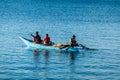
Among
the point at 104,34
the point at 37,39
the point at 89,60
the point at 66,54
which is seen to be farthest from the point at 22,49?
the point at 104,34

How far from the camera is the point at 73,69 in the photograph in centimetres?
4069

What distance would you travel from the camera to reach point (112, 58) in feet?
151

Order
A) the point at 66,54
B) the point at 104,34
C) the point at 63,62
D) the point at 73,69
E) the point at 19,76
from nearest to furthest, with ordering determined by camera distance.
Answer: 1. the point at 19,76
2. the point at 73,69
3. the point at 63,62
4. the point at 66,54
5. the point at 104,34

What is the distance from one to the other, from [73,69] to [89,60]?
4.20 meters

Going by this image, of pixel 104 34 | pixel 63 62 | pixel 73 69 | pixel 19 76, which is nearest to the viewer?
pixel 19 76

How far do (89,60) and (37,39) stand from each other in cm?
711

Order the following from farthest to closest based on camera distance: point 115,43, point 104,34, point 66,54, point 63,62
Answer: point 104,34 → point 115,43 → point 66,54 → point 63,62

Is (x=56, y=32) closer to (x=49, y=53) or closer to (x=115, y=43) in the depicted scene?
(x=115, y=43)

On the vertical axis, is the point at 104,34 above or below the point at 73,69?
above

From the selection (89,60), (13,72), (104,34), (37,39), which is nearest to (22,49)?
(37,39)

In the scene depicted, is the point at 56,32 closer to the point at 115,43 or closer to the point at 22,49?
the point at 115,43

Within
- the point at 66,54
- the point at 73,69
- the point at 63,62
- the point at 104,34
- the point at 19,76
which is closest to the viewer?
the point at 19,76

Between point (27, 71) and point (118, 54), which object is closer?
point (27, 71)

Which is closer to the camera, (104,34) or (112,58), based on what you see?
(112,58)
